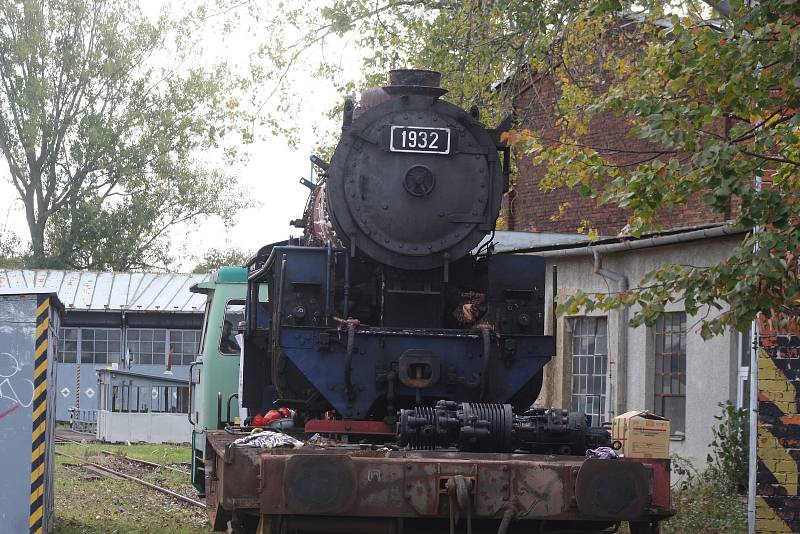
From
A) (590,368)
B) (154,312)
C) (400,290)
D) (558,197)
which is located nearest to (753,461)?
(400,290)

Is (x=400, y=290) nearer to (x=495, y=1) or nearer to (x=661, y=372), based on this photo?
(x=495, y=1)

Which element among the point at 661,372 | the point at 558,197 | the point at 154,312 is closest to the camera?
the point at 661,372

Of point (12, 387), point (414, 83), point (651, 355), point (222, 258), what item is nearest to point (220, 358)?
point (12, 387)

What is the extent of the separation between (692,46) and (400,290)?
8.46 feet

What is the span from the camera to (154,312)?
3553 cm

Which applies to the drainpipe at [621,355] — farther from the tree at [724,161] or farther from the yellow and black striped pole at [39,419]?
the yellow and black striped pole at [39,419]

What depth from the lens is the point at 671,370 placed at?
1617 centimetres

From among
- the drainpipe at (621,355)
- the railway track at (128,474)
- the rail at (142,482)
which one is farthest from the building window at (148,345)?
the drainpipe at (621,355)

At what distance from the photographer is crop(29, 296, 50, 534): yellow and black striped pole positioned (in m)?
9.98

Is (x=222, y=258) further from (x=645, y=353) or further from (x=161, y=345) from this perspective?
(x=645, y=353)

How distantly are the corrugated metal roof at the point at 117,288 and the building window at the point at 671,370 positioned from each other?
20703 millimetres

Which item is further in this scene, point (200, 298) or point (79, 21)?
point (79, 21)

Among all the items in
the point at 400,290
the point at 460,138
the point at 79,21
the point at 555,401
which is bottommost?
the point at 555,401

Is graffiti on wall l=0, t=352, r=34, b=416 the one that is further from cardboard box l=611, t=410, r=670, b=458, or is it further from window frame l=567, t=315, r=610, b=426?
window frame l=567, t=315, r=610, b=426
